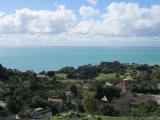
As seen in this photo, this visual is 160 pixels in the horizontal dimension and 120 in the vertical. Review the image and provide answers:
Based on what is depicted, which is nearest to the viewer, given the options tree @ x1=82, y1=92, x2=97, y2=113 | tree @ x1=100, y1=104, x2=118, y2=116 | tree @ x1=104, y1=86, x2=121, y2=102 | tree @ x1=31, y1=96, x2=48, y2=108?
tree @ x1=100, y1=104, x2=118, y2=116

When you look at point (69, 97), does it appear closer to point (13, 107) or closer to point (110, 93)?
point (110, 93)

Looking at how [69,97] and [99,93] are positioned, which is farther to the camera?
[69,97]

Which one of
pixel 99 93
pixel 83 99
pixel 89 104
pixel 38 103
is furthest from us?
pixel 99 93

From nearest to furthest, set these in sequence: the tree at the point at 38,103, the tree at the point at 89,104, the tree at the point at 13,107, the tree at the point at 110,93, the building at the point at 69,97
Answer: the tree at the point at 13,107
the tree at the point at 89,104
the tree at the point at 38,103
the building at the point at 69,97
the tree at the point at 110,93

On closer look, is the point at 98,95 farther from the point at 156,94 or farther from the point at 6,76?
the point at 6,76

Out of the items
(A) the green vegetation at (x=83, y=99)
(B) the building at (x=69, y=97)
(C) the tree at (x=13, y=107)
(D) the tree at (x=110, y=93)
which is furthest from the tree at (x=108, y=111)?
(D) the tree at (x=110, y=93)

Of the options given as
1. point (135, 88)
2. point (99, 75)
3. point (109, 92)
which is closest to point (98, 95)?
point (109, 92)

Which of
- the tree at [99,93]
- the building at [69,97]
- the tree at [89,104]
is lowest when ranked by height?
the building at [69,97]

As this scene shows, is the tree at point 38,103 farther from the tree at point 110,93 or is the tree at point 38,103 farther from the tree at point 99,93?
the tree at point 110,93

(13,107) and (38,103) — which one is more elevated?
(13,107)

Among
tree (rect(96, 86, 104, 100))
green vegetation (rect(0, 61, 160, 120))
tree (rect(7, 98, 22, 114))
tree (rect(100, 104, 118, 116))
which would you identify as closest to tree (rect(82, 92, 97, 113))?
green vegetation (rect(0, 61, 160, 120))

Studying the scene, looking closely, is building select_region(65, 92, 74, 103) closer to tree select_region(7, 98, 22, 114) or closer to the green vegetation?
the green vegetation

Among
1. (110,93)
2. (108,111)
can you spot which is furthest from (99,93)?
(108,111)
